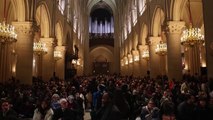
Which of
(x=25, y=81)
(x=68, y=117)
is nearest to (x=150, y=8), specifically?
(x=25, y=81)

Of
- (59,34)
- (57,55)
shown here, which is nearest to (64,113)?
(57,55)

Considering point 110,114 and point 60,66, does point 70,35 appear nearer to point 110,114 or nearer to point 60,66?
point 60,66

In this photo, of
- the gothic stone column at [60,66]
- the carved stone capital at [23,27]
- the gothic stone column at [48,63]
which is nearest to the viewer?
the carved stone capital at [23,27]

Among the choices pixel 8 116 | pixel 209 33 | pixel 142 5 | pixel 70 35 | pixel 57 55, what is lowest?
pixel 8 116

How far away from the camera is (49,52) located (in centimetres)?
2061

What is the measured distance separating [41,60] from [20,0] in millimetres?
8182

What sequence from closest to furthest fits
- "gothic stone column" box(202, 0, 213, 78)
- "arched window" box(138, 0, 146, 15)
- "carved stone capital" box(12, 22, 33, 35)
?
"gothic stone column" box(202, 0, 213, 78) < "carved stone capital" box(12, 22, 33, 35) < "arched window" box(138, 0, 146, 15)

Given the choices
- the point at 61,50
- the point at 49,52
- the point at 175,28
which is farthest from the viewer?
the point at 61,50

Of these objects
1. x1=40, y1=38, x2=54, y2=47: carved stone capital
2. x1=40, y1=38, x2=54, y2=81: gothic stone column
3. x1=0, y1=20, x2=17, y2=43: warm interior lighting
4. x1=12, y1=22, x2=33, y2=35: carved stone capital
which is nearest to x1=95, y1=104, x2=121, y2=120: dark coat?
x1=0, y1=20, x2=17, y2=43: warm interior lighting

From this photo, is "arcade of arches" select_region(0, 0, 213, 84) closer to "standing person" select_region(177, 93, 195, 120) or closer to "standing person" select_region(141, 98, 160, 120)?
"standing person" select_region(177, 93, 195, 120)

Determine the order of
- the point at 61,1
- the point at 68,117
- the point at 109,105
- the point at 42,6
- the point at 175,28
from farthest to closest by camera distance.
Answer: the point at 61,1, the point at 42,6, the point at 175,28, the point at 68,117, the point at 109,105

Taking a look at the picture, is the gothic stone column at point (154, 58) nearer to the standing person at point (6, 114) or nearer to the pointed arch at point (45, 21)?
the pointed arch at point (45, 21)

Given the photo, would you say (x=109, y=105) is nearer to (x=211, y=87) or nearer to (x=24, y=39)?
(x=211, y=87)

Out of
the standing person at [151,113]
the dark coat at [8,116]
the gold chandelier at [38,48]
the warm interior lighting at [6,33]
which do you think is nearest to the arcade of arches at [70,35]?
the gold chandelier at [38,48]
